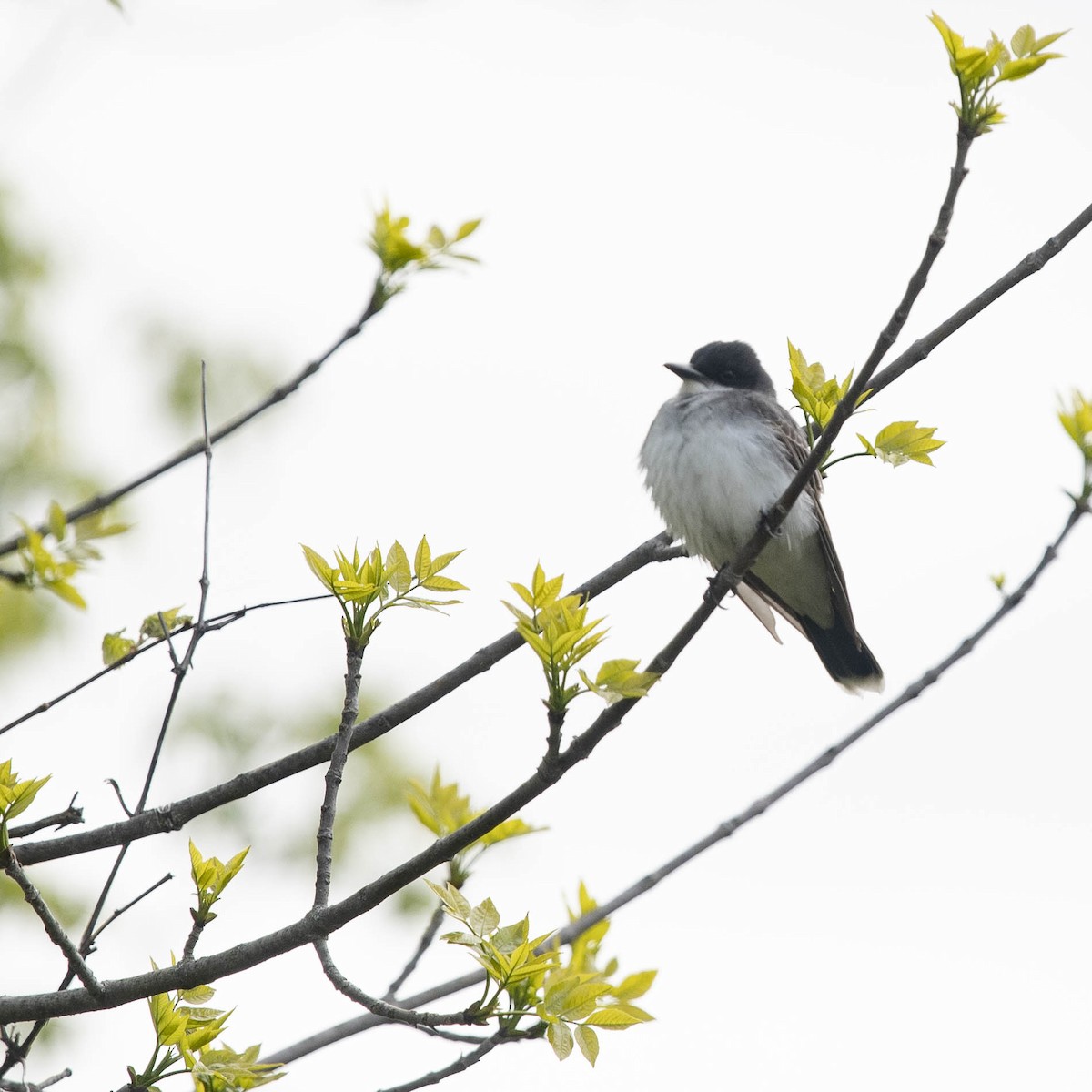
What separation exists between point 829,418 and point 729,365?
16.4 ft

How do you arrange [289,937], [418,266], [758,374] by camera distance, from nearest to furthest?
[289,937] < [418,266] < [758,374]

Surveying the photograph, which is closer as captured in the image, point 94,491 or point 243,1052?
point 243,1052

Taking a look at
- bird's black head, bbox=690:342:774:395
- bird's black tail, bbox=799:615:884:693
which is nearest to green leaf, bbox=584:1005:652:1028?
bird's black tail, bbox=799:615:884:693

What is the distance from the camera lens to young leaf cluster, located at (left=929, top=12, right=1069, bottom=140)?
320 cm

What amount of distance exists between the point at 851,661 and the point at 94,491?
4591 mm

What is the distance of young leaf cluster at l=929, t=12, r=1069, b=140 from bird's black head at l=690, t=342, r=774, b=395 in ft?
18.3

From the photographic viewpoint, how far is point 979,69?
3.20 meters

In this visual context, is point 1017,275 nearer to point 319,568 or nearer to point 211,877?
point 319,568

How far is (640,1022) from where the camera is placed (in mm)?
3238

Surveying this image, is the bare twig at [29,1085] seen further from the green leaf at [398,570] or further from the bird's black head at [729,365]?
the bird's black head at [729,365]

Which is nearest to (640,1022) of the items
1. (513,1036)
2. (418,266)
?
(513,1036)

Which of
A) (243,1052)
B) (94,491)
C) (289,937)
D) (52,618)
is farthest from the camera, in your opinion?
(52,618)

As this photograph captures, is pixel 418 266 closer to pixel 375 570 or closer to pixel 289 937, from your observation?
pixel 375 570

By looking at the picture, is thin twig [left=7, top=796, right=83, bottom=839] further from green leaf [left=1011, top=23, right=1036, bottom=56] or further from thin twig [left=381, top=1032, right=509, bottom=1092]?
green leaf [left=1011, top=23, right=1036, bottom=56]
